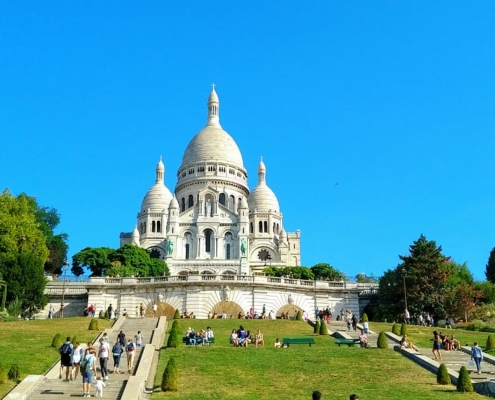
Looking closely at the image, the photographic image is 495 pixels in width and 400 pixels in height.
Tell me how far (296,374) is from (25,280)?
32215 millimetres

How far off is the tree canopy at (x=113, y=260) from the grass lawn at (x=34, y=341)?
134 ft

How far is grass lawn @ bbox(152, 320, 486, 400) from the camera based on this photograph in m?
22.5

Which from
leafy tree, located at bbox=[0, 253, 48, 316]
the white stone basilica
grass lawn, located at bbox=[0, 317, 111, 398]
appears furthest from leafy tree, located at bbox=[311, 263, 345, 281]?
grass lawn, located at bbox=[0, 317, 111, 398]

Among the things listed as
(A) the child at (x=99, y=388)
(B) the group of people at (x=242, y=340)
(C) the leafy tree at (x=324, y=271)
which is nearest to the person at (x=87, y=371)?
(A) the child at (x=99, y=388)

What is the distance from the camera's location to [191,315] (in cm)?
4831

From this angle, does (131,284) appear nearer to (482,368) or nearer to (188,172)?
(482,368)

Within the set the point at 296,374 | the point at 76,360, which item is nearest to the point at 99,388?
the point at 76,360

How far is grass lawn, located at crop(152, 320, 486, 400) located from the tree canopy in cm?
5079

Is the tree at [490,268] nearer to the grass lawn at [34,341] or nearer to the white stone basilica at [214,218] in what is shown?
the white stone basilica at [214,218]

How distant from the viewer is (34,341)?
32.1 m

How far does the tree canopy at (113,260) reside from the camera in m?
83.4

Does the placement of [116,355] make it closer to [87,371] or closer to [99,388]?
[87,371]

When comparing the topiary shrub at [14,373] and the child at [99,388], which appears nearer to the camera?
the child at [99,388]

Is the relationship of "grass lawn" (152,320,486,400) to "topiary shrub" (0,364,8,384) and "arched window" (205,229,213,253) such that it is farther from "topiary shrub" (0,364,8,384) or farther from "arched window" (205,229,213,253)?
"arched window" (205,229,213,253)
